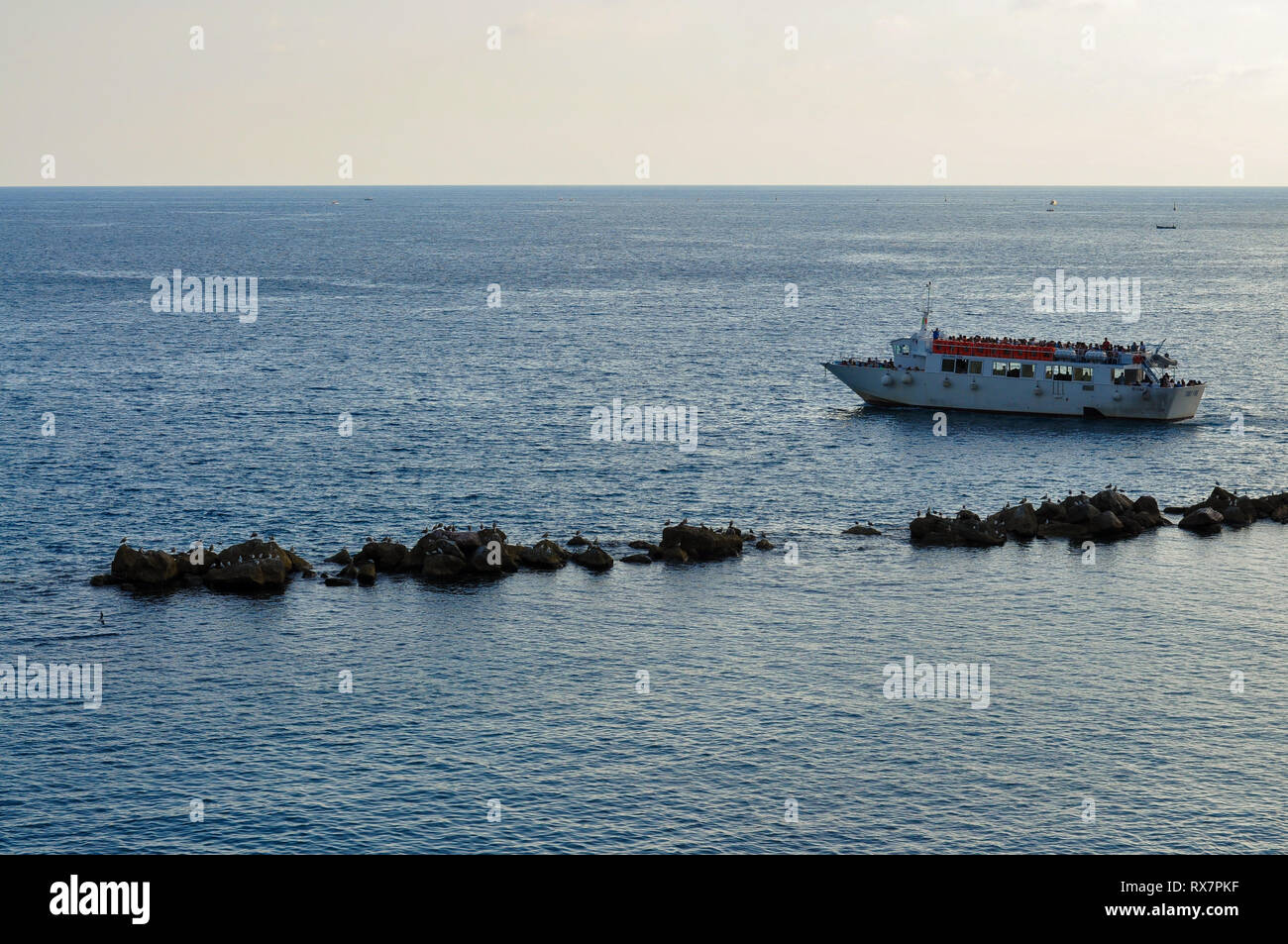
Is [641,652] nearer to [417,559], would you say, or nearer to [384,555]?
[417,559]

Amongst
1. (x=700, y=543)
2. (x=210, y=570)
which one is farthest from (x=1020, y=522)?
(x=210, y=570)

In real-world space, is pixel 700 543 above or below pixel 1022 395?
below

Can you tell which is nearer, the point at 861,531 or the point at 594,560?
the point at 594,560

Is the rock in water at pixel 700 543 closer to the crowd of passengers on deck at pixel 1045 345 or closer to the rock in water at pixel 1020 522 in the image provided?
the rock in water at pixel 1020 522

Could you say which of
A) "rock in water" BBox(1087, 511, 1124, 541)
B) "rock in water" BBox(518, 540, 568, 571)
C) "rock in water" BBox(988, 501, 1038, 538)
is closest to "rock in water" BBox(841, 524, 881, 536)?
"rock in water" BBox(988, 501, 1038, 538)

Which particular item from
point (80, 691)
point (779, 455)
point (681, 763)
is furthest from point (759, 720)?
point (779, 455)

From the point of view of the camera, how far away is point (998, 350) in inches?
5802

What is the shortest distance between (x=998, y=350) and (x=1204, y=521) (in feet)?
153

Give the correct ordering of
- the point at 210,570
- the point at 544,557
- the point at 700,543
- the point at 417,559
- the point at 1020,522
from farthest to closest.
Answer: the point at 1020,522 < the point at 700,543 < the point at 544,557 < the point at 417,559 < the point at 210,570

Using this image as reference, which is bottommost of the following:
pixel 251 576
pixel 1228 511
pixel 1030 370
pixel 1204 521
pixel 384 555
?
pixel 251 576

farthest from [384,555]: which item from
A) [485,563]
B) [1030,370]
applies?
[1030,370]

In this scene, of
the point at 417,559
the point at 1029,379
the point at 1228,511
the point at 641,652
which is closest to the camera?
the point at 641,652

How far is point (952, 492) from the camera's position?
382ft
